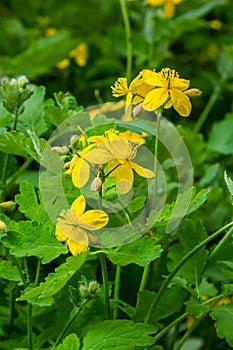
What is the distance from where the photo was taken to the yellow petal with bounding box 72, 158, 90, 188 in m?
0.74

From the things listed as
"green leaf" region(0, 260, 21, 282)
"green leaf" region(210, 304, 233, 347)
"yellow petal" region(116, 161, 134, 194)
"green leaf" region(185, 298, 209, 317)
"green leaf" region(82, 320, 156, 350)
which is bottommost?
"green leaf" region(210, 304, 233, 347)

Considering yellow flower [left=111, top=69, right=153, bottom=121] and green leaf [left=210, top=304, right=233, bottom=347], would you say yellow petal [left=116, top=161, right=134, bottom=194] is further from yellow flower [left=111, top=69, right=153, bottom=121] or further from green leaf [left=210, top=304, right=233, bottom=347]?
green leaf [left=210, top=304, right=233, bottom=347]

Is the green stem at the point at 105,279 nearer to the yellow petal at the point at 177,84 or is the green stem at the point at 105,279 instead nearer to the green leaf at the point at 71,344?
the green leaf at the point at 71,344

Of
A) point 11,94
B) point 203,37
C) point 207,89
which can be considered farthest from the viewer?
point 203,37

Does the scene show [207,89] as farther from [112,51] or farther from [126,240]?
[126,240]

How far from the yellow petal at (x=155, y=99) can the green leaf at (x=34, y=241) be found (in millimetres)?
179

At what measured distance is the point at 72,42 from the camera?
5.37 feet

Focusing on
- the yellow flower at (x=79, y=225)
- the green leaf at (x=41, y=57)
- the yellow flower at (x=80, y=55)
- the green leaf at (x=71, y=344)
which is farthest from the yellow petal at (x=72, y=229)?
the yellow flower at (x=80, y=55)

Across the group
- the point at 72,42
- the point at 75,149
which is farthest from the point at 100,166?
the point at 72,42

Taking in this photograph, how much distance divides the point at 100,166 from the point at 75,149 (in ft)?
0.19

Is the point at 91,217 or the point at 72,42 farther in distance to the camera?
the point at 72,42

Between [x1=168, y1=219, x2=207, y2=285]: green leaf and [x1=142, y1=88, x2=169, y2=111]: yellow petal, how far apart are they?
21 cm

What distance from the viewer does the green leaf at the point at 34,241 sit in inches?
29.7

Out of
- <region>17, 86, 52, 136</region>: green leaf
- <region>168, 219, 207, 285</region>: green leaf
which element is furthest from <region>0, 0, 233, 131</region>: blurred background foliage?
<region>168, 219, 207, 285</region>: green leaf
